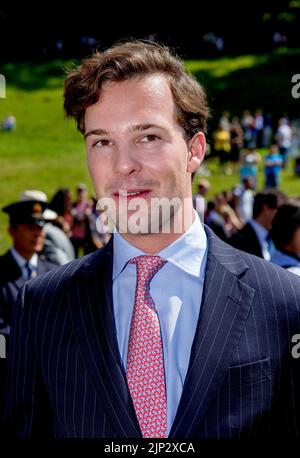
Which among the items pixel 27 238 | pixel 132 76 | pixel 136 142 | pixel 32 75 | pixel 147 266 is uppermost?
pixel 32 75

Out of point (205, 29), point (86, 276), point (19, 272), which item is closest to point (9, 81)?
point (205, 29)

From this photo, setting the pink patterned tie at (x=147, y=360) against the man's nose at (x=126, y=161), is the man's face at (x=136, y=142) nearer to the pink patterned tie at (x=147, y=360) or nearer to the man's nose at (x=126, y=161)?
the man's nose at (x=126, y=161)

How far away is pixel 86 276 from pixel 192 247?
373 mm

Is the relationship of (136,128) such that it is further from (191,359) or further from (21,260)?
(21,260)

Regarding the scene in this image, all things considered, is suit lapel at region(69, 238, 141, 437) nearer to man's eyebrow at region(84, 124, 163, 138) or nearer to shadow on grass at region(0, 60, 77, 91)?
man's eyebrow at region(84, 124, 163, 138)

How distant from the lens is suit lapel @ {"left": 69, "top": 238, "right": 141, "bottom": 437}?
2051mm

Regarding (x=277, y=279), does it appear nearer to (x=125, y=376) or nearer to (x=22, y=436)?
(x=125, y=376)

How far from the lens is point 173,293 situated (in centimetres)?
222

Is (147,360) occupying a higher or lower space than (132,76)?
lower

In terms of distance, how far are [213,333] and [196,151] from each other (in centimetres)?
64

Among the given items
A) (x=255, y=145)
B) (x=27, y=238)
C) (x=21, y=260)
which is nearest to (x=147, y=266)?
(x=21, y=260)

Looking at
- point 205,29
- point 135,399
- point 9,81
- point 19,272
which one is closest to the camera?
point 135,399

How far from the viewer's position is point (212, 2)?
Answer: 88.5 feet

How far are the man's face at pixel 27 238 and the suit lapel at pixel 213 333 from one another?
→ 3.72m
